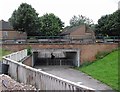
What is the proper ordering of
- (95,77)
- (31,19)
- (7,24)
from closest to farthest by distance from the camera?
(95,77), (31,19), (7,24)

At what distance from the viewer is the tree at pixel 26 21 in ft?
216

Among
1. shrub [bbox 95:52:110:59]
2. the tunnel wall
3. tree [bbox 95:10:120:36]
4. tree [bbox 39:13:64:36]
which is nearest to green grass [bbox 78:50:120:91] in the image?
shrub [bbox 95:52:110:59]

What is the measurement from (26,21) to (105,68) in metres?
31.2

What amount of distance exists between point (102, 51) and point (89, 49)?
2.09 meters

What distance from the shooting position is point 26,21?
6625 centimetres

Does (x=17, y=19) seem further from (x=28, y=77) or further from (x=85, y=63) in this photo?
(x=28, y=77)

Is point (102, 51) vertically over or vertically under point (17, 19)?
under

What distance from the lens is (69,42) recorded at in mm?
47969

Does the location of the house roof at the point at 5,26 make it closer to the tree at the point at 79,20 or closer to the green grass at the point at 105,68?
the green grass at the point at 105,68

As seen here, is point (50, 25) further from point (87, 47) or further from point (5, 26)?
point (87, 47)

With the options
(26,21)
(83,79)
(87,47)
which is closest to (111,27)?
(26,21)

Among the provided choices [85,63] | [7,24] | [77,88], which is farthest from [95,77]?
[7,24]

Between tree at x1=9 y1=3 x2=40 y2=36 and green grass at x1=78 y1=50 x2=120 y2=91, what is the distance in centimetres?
2345

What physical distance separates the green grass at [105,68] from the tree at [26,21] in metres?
23.5
